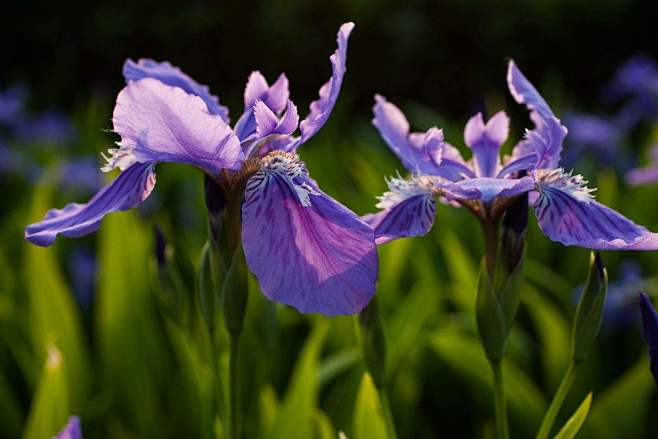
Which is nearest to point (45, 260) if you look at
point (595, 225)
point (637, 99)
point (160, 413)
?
point (160, 413)

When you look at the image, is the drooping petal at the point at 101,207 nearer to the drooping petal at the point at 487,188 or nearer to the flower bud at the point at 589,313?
the drooping petal at the point at 487,188

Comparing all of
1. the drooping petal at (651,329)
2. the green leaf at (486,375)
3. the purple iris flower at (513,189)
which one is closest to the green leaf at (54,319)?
the green leaf at (486,375)

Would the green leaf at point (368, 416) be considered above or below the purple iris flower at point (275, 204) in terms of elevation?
below

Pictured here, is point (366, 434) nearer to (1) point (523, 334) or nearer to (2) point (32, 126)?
(1) point (523, 334)

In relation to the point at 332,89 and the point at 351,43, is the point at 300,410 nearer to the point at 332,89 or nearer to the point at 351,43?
the point at 332,89

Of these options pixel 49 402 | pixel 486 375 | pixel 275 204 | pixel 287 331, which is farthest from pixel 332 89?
pixel 287 331
